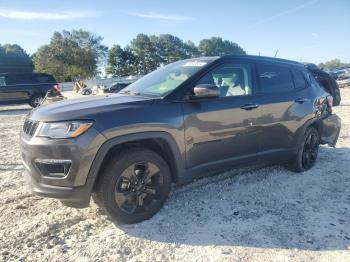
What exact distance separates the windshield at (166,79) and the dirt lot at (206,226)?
1.36m

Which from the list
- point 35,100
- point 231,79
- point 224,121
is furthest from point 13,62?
point 224,121

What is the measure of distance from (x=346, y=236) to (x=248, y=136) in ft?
5.20

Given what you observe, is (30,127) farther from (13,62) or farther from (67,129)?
(13,62)

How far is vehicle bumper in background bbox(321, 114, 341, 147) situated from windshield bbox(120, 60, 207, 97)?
2690mm

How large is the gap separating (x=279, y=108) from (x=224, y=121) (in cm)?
114

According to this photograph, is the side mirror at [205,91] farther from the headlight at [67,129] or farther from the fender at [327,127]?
the fender at [327,127]

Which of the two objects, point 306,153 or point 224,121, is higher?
point 224,121

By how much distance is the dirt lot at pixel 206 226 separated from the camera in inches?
124

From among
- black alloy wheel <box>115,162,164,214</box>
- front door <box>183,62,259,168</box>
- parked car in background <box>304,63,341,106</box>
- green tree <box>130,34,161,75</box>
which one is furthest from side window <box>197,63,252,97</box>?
green tree <box>130,34,161,75</box>

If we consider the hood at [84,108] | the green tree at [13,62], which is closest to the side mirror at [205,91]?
the hood at [84,108]

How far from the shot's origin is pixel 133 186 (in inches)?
143

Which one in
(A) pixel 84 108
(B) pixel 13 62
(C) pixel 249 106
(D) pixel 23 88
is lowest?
(D) pixel 23 88

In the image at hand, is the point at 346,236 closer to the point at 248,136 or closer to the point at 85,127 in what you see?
the point at 248,136

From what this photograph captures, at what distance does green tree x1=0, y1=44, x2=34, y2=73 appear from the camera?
78.1 meters
